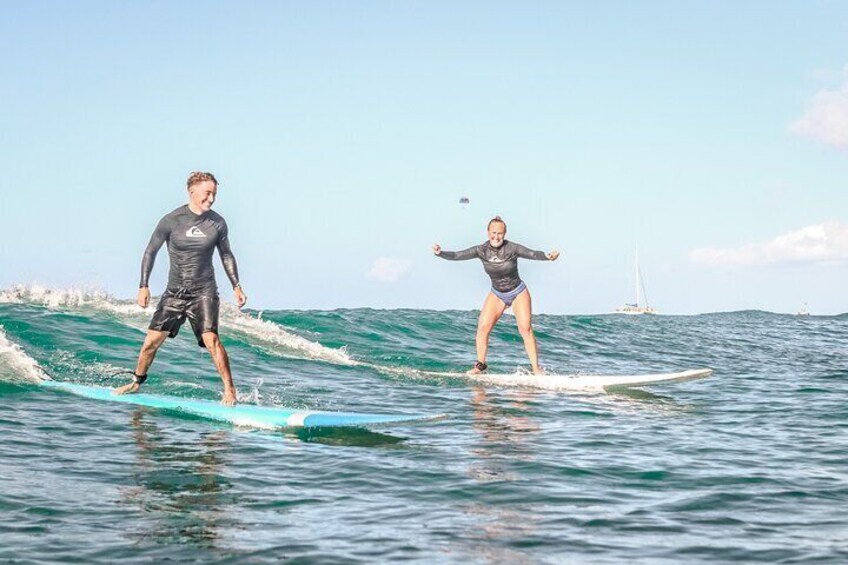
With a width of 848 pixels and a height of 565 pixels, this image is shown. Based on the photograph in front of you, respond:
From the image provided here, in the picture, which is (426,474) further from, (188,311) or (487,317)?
(487,317)

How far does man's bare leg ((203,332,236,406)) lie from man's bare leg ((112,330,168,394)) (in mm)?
596

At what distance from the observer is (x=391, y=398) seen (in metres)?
11.8

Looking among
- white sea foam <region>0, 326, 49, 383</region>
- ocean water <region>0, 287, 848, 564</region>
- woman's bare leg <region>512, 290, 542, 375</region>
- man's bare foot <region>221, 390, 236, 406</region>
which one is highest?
woman's bare leg <region>512, 290, 542, 375</region>

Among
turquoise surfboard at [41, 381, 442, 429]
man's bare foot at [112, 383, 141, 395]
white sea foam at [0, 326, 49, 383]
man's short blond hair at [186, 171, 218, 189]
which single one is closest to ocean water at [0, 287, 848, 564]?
white sea foam at [0, 326, 49, 383]

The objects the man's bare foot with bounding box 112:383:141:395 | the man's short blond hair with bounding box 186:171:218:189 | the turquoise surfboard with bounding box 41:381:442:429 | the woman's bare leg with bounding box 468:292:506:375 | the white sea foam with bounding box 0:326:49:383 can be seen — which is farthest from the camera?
the woman's bare leg with bounding box 468:292:506:375

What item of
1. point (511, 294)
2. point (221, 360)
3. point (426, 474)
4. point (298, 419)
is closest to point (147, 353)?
point (221, 360)

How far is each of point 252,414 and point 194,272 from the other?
1.84 m

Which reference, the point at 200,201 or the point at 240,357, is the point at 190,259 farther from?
the point at 240,357

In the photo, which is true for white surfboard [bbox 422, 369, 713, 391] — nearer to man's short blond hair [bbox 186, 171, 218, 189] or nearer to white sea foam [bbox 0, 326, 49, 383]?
man's short blond hair [bbox 186, 171, 218, 189]

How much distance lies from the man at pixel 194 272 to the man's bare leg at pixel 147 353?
0.01m

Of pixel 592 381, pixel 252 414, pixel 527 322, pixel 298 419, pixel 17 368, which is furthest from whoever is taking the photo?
pixel 527 322

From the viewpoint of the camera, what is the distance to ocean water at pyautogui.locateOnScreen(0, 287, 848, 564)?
479 cm

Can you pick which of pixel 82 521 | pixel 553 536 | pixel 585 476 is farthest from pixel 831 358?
pixel 82 521

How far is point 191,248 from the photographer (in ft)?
31.7
